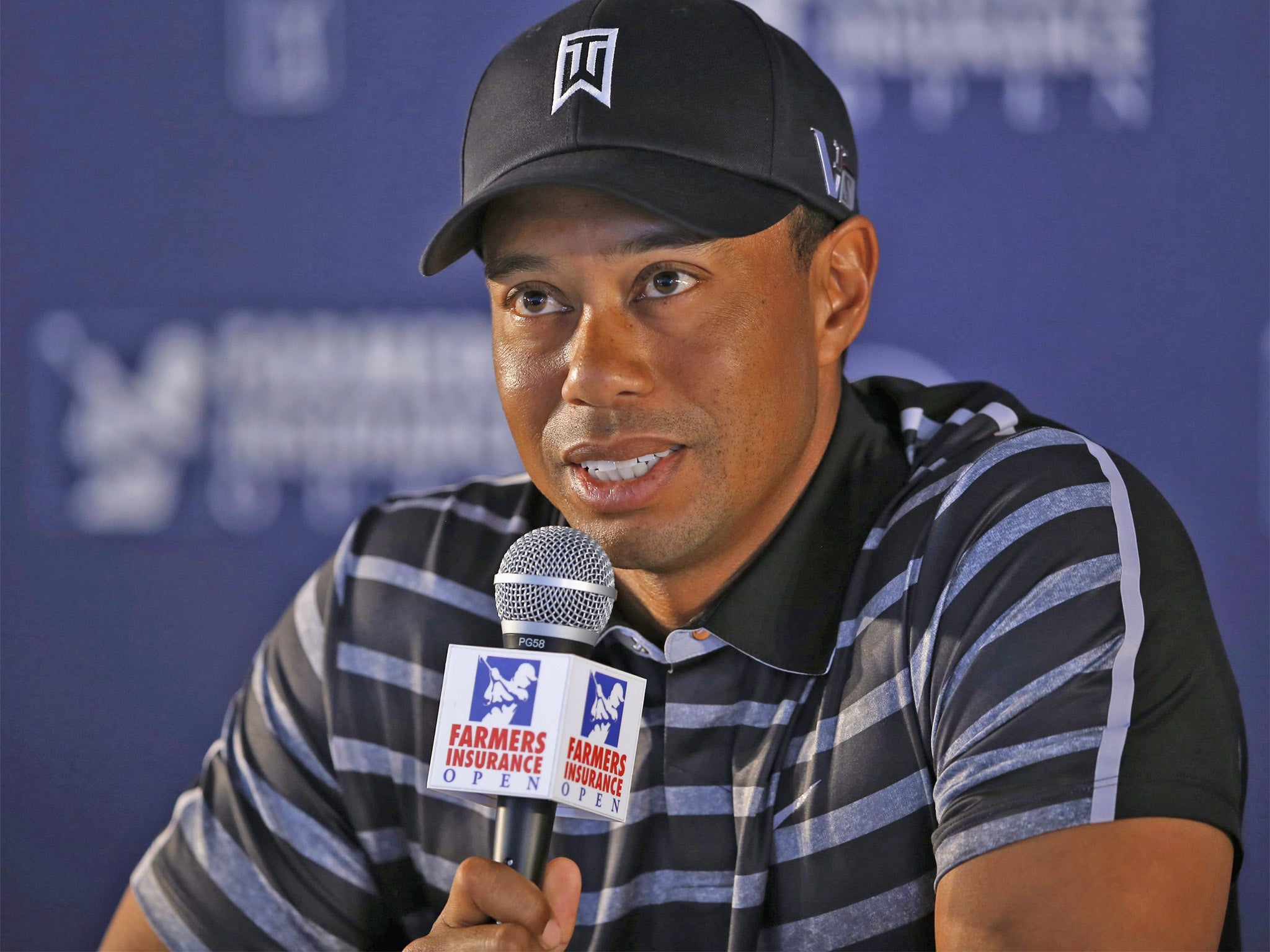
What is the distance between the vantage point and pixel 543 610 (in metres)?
0.89

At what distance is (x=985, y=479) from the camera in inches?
46.1

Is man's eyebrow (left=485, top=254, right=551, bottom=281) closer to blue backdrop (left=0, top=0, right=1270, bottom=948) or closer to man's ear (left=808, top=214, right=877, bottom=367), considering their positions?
man's ear (left=808, top=214, right=877, bottom=367)

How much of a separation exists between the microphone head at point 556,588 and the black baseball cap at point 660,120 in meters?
0.35

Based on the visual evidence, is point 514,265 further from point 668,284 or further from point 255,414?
point 255,414

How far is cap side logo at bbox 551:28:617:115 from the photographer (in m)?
1.19

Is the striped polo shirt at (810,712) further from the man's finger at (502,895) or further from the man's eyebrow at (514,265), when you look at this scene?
the man's eyebrow at (514,265)

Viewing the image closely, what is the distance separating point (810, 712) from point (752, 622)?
4.1 inches

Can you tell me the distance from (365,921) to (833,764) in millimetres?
570

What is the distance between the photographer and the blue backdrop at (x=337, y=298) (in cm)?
187

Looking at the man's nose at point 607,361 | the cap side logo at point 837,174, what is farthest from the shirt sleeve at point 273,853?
the cap side logo at point 837,174

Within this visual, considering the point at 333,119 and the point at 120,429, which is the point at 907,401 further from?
the point at 120,429

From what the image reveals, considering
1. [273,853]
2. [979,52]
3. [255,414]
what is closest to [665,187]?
[273,853]

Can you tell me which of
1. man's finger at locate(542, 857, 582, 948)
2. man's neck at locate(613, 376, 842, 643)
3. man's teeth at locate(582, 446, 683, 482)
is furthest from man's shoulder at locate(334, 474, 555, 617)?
man's finger at locate(542, 857, 582, 948)

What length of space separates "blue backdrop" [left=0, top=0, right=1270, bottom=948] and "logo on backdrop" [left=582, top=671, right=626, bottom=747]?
45.6 inches
